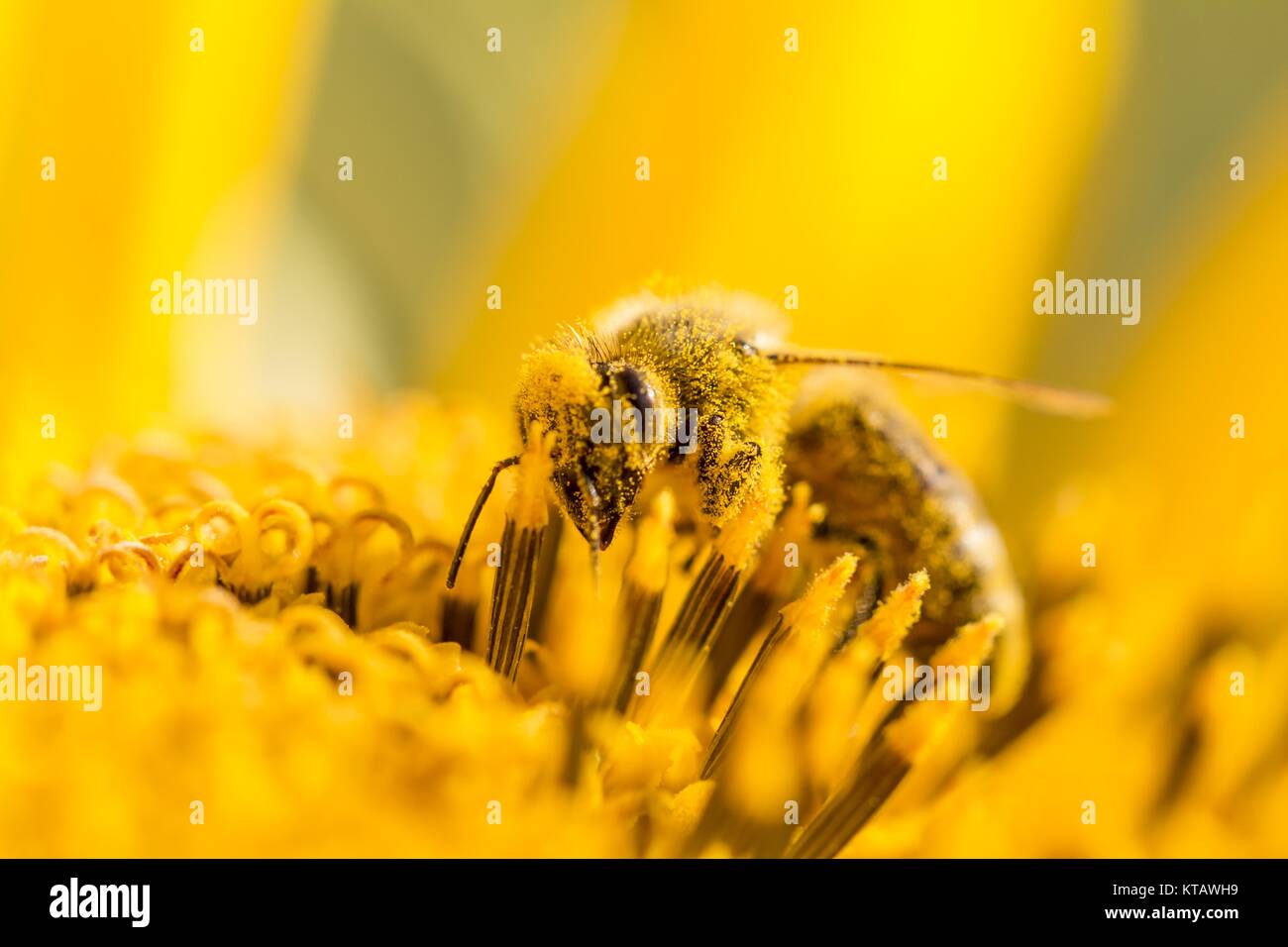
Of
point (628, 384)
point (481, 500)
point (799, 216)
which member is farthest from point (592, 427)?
point (799, 216)

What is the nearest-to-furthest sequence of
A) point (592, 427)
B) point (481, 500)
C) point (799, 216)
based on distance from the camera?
point (592, 427), point (481, 500), point (799, 216)

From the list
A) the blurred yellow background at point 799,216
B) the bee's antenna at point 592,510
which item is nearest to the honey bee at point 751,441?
the bee's antenna at point 592,510

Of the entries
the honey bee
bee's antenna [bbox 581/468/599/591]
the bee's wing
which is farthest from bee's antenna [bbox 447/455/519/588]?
the bee's wing

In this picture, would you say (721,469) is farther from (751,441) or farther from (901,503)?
(901,503)

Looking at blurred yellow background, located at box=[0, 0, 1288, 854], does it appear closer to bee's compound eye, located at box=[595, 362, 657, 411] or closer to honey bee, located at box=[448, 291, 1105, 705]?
honey bee, located at box=[448, 291, 1105, 705]

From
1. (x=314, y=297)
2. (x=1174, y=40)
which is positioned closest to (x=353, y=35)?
(x=314, y=297)

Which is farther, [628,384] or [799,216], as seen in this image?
[799,216]

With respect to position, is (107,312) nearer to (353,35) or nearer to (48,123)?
(48,123)
